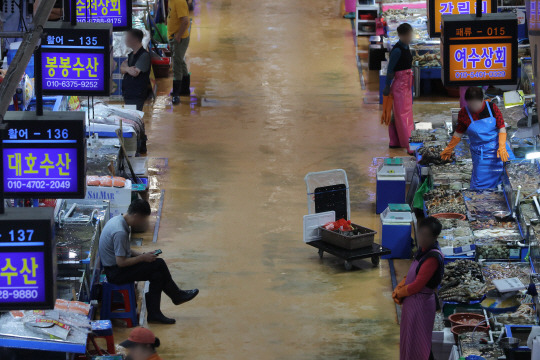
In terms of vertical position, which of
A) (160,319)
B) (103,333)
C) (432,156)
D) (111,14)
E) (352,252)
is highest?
(111,14)

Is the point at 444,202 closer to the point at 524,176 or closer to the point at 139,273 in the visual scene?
the point at 524,176

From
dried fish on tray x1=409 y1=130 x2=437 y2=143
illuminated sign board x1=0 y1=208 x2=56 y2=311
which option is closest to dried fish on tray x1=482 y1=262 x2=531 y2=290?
dried fish on tray x1=409 y1=130 x2=437 y2=143

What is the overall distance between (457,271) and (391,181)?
2838 mm

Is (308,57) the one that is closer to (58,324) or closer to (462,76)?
(462,76)

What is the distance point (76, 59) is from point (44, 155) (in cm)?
271

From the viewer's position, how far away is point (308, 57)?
68.7 feet

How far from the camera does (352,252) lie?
1173cm

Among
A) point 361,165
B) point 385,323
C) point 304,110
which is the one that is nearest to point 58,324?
point 385,323

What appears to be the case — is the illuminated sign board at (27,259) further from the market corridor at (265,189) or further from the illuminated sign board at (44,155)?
the market corridor at (265,189)

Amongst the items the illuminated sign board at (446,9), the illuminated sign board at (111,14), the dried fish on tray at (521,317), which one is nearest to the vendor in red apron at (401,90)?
the illuminated sign board at (446,9)

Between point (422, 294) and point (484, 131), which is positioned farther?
point (484, 131)

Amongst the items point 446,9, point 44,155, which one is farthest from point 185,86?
point 44,155

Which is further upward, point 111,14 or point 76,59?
point 111,14

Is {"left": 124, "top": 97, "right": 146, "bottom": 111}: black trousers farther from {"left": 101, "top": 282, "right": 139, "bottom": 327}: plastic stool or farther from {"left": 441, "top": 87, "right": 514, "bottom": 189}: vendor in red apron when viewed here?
{"left": 101, "top": 282, "right": 139, "bottom": 327}: plastic stool
